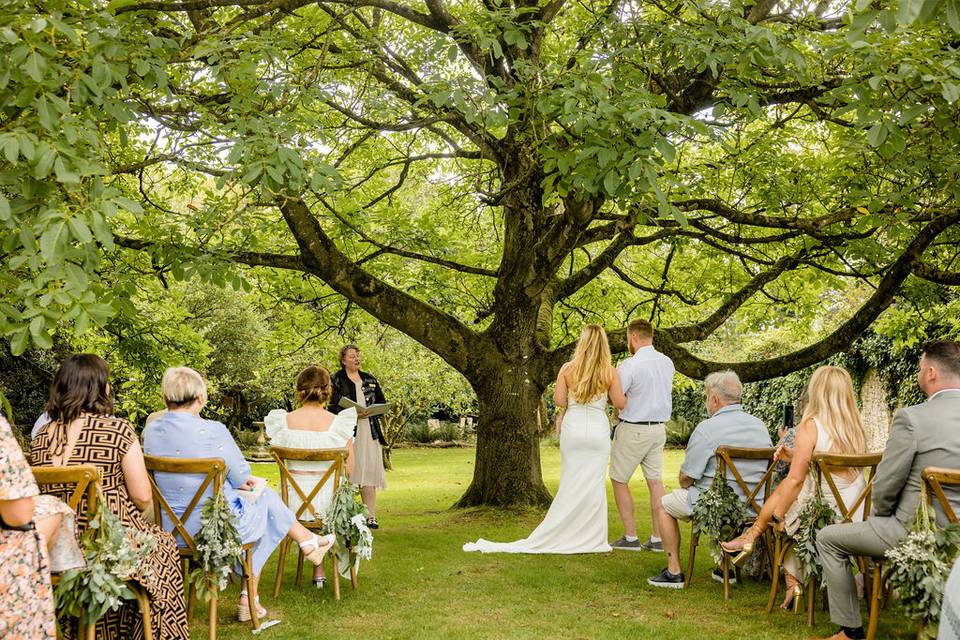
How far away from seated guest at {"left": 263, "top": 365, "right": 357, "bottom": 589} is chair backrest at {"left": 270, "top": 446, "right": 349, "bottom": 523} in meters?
0.09

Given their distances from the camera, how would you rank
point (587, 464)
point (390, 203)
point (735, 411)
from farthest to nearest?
point (390, 203) → point (587, 464) → point (735, 411)

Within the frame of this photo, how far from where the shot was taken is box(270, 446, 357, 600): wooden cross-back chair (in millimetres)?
6547

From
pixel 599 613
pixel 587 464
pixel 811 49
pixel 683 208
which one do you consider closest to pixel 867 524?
pixel 599 613

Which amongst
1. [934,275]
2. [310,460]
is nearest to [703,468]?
[310,460]

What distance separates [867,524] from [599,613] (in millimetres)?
2012

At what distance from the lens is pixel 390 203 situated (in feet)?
41.2

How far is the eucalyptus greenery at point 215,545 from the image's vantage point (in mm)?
5363

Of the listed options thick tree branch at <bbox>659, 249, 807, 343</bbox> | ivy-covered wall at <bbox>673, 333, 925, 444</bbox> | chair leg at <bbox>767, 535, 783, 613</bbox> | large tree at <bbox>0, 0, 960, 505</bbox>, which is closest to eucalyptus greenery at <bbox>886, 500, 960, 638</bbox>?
chair leg at <bbox>767, 535, 783, 613</bbox>

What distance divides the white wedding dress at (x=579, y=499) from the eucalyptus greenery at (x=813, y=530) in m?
2.71

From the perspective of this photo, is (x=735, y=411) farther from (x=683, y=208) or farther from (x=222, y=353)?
(x=222, y=353)

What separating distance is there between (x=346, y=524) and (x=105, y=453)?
7.38 ft

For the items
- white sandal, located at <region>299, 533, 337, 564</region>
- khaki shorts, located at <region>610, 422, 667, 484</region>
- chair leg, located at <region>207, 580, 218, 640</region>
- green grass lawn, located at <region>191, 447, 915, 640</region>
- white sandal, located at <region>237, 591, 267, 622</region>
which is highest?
khaki shorts, located at <region>610, 422, 667, 484</region>

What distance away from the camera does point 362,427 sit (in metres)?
9.67

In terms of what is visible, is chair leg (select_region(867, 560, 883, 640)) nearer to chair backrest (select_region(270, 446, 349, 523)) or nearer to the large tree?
the large tree
